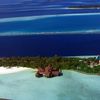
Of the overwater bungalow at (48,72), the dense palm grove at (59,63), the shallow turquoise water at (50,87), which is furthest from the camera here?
the dense palm grove at (59,63)

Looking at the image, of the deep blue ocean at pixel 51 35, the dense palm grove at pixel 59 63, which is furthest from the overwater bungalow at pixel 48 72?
the deep blue ocean at pixel 51 35

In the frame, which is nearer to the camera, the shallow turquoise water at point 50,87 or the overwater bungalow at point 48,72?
the shallow turquoise water at point 50,87

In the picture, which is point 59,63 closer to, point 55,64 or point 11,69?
point 55,64

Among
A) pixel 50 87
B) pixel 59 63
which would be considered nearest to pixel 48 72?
pixel 50 87

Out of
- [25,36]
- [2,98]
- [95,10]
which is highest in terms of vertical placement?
[95,10]

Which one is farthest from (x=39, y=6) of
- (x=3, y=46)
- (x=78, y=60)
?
(x=78, y=60)

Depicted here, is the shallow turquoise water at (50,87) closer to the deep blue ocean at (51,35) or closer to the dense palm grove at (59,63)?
the dense palm grove at (59,63)

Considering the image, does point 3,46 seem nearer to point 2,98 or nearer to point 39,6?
point 2,98
